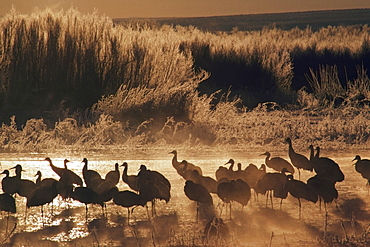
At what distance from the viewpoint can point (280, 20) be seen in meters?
106

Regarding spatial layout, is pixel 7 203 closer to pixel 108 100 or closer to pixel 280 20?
pixel 108 100

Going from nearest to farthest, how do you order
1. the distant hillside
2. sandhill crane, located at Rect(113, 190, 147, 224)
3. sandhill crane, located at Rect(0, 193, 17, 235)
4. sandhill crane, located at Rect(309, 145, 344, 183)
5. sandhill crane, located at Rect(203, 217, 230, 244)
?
sandhill crane, located at Rect(203, 217, 230, 244), sandhill crane, located at Rect(0, 193, 17, 235), sandhill crane, located at Rect(113, 190, 147, 224), sandhill crane, located at Rect(309, 145, 344, 183), the distant hillside

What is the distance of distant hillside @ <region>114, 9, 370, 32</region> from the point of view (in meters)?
98.6

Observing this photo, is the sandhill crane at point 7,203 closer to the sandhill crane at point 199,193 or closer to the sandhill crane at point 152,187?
the sandhill crane at point 152,187

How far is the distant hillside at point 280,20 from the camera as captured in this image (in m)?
98.6

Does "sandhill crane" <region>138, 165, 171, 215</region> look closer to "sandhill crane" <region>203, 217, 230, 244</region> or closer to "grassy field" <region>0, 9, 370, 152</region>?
"sandhill crane" <region>203, 217, 230, 244</region>

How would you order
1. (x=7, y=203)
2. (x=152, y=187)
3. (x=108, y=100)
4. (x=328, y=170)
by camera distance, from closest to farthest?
(x=7, y=203), (x=152, y=187), (x=328, y=170), (x=108, y=100)

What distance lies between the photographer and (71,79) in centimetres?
1622

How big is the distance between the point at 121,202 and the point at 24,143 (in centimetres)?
546

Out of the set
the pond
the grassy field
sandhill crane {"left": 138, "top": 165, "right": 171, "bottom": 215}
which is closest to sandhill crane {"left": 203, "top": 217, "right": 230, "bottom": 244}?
the pond

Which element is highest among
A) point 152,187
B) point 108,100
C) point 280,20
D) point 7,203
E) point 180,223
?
point 280,20

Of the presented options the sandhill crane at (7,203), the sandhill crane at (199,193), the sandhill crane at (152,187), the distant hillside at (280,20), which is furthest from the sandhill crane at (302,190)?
the distant hillside at (280,20)

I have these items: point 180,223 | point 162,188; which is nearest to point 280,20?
point 162,188

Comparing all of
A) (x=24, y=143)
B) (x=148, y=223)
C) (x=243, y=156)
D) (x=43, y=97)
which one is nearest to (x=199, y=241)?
(x=148, y=223)
